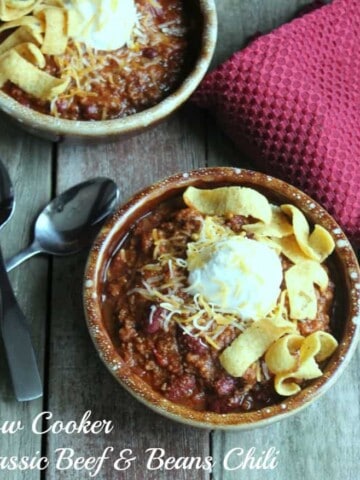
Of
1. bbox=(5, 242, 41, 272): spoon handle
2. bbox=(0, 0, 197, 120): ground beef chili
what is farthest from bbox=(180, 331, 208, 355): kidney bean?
bbox=(0, 0, 197, 120): ground beef chili

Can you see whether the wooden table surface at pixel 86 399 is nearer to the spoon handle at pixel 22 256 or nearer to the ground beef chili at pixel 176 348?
the spoon handle at pixel 22 256

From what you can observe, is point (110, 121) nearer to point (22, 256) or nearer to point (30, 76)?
point (30, 76)

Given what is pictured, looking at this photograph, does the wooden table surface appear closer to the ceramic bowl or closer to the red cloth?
the ceramic bowl

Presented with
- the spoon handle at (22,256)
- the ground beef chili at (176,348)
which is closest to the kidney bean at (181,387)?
the ground beef chili at (176,348)

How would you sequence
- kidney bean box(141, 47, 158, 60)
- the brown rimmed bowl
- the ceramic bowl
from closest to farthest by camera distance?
the brown rimmed bowl < the ceramic bowl < kidney bean box(141, 47, 158, 60)

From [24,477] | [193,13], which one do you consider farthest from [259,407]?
[193,13]

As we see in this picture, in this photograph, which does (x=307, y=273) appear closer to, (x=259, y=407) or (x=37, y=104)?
(x=259, y=407)
